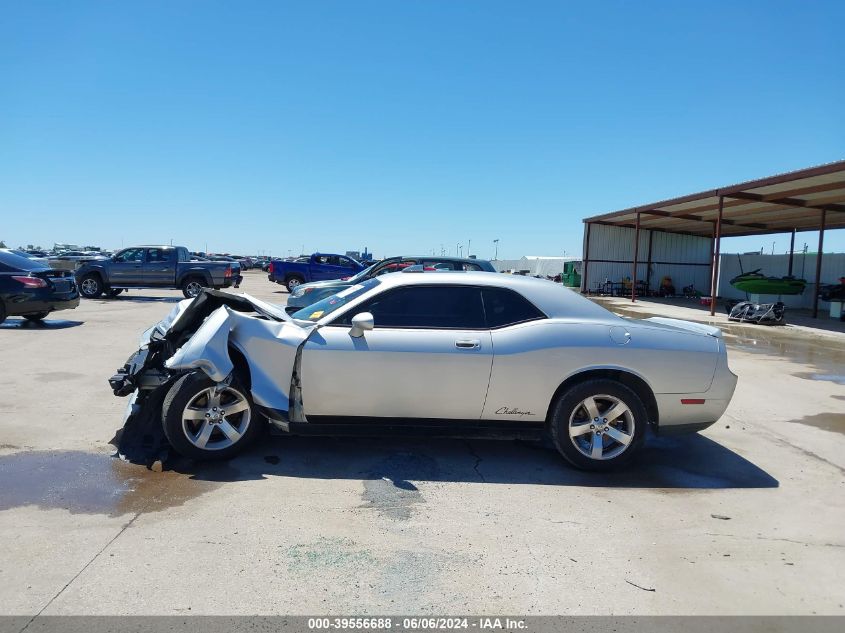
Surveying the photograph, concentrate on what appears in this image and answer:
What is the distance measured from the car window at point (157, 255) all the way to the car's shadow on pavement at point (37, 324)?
22.1 feet

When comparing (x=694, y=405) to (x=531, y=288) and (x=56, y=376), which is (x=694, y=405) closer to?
(x=531, y=288)

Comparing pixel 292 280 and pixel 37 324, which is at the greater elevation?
pixel 292 280

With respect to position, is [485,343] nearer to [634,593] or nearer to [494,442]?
[494,442]

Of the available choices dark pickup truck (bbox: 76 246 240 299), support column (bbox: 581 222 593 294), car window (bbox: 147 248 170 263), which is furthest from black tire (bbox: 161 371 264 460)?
support column (bbox: 581 222 593 294)

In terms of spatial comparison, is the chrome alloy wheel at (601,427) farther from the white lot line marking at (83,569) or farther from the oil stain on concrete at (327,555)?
the white lot line marking at (83,569)

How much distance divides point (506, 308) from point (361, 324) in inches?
47.5

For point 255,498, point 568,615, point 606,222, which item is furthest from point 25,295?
point 606,222

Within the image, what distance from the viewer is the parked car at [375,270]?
1223 centimetres

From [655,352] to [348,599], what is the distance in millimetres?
3053

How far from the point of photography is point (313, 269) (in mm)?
26266

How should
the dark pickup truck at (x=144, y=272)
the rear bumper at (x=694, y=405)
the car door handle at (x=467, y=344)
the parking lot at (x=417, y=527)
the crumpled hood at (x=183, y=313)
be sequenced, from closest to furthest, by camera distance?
the parking lot at (x=417, y=527) < the car door handle at (x=467, y=344) < the rear bumper at (x=694, y=405) < the crumpled hood at (x=183, y=313) < the dark pickup truck at (x=144, y=272)

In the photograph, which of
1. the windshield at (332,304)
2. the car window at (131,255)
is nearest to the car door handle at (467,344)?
the windshield at (332,304)

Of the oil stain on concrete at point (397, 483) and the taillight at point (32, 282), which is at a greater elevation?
the taillight at point (32, 282)

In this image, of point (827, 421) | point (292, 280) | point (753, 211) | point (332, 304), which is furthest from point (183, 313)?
point (753, 211)
